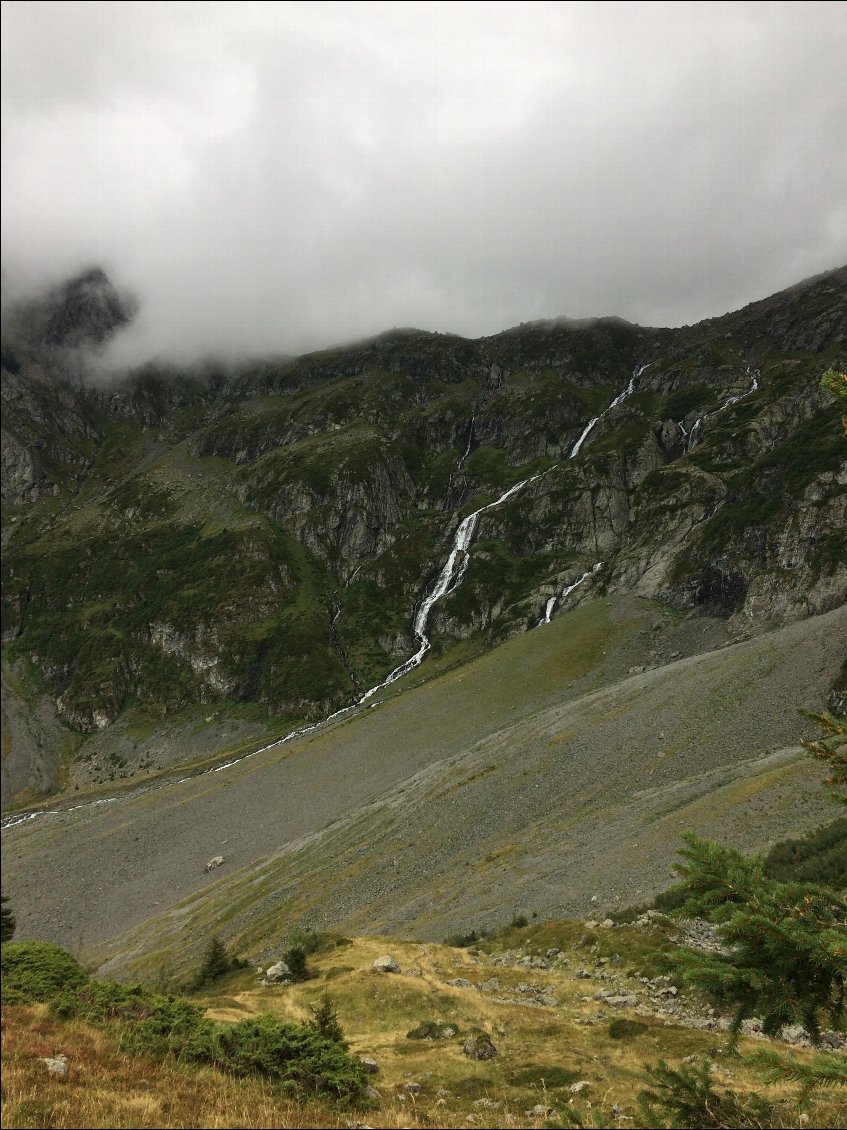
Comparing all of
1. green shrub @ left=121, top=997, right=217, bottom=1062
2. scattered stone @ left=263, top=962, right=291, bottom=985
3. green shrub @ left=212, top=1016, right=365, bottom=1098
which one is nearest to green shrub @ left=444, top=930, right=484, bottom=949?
scattered stone @ left=263, top=962, right=291, bottom=985

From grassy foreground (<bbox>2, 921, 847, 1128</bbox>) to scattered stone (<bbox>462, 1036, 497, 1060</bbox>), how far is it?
28cm

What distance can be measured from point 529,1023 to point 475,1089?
232 inches

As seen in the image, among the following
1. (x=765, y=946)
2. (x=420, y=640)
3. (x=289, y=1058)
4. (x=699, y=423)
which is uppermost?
(x=699, y=423)

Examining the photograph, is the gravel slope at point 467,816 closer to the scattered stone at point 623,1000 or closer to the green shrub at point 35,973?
the scattered stone at point 623,1000

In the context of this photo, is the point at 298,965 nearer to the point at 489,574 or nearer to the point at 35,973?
the point at 35,973

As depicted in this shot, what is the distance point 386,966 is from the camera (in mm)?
25469

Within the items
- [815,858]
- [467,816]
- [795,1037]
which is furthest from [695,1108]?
[467,816]

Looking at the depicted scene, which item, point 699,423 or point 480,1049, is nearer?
point 480,1049

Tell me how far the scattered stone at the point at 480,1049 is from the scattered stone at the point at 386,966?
8.53 m

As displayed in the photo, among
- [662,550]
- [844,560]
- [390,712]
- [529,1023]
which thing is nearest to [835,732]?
[529,1023]

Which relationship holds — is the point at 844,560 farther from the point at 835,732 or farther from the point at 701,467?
the point at 835,732

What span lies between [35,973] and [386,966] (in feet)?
49.4

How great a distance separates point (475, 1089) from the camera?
14422mm

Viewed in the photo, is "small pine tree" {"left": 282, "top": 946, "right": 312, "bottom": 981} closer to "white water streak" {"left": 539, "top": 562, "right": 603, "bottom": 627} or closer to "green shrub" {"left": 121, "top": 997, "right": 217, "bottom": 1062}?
"green shrub" {"left": 121, "top": 997, "right": 217, "bottom": 1062}
